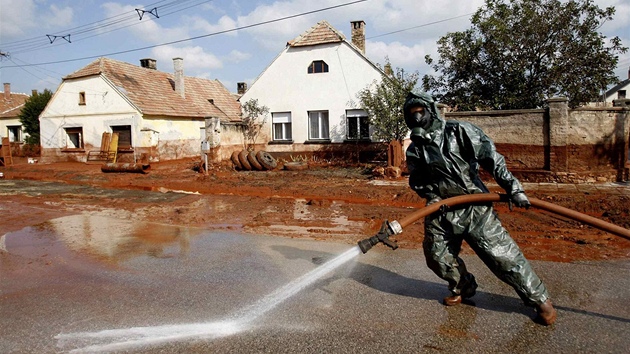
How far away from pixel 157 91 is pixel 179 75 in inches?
84.2

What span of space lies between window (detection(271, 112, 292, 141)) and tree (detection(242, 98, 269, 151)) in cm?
52

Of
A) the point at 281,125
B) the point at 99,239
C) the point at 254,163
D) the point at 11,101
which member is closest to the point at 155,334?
the point at 99,239

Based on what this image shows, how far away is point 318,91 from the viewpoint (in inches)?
854

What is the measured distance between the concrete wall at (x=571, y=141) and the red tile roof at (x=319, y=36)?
10.4 m

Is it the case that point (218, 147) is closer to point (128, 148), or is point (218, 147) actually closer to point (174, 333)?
point (128, 148)

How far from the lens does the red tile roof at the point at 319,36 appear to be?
2116 centimetres

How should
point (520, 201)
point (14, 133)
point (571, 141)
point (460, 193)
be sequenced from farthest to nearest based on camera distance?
point (14, 133) < point (571, 141) < point (460, 193) < point (520, 201)

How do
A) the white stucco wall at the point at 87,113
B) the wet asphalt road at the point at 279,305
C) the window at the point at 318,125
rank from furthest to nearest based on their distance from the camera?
the white stucco wall at the point at 87,113 < the window at the point at 318,125 < the wet asphalt road at the point at 279,305

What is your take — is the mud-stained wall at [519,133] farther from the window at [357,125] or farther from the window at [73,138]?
the window at [73,138]

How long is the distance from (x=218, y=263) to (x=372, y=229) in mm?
3177

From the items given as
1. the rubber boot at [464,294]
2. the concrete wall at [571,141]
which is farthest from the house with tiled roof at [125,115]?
the rubber boot at [464,294]

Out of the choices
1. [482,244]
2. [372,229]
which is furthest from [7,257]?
[482,244]

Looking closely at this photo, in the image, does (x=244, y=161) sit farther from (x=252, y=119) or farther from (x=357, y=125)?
(x=357, y=125)

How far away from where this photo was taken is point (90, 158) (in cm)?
2392
